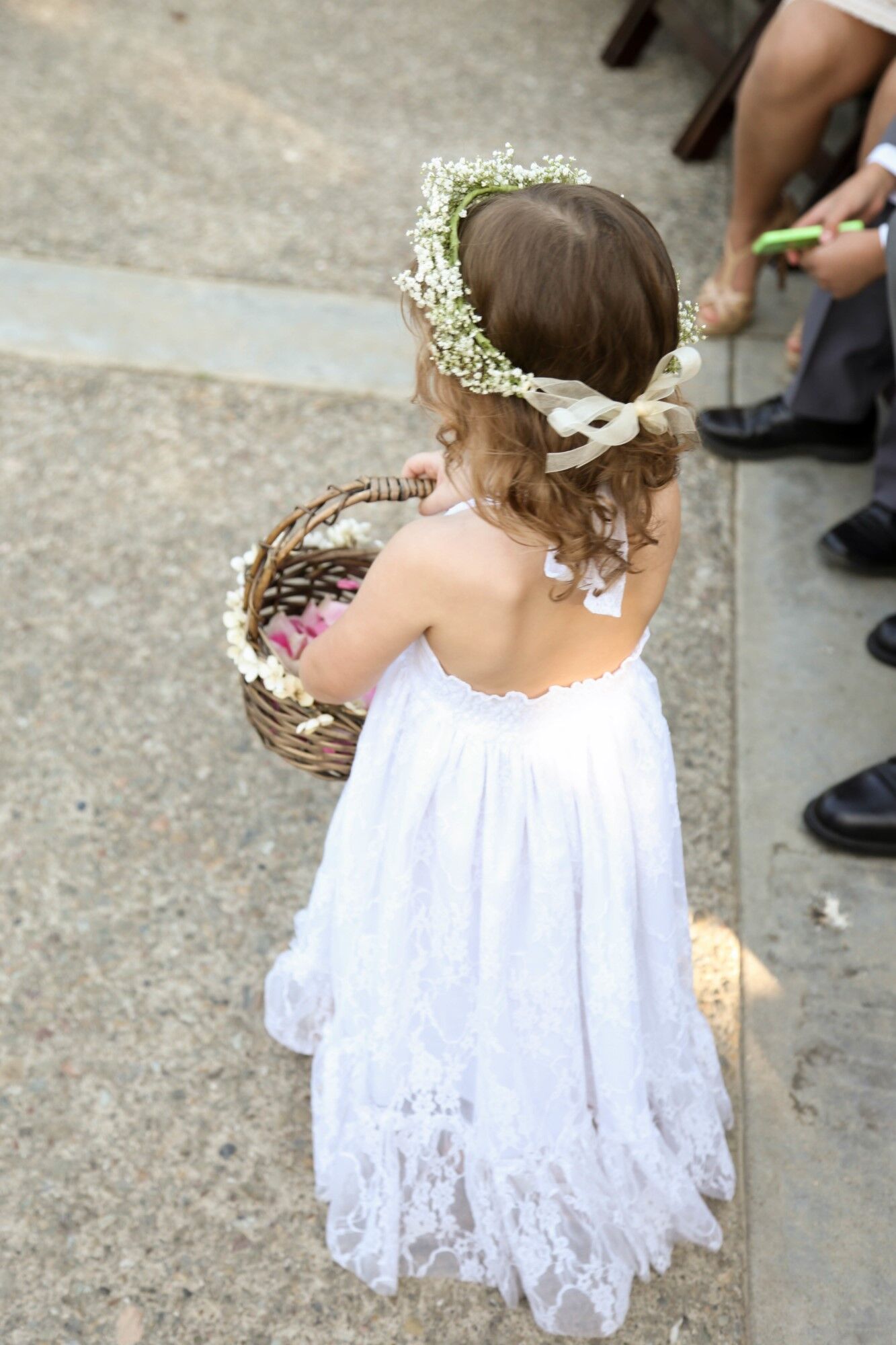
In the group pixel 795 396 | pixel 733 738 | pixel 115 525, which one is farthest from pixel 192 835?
pixel 795 396

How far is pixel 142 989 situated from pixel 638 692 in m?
1.00

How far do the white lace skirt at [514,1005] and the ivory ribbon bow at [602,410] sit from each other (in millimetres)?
350

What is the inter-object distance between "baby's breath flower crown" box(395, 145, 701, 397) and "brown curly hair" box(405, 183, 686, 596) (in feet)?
0.05

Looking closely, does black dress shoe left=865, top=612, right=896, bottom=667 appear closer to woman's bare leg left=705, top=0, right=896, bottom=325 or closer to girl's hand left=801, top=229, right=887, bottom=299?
girl's hand left=801, top=229, right=887, bottom=299

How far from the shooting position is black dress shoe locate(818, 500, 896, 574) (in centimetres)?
264

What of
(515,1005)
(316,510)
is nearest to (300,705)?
(316,510)

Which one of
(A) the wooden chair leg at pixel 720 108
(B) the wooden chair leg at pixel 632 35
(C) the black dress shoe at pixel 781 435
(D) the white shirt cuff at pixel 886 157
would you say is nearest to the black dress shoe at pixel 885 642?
(C) the black dress shoe at pixel 781 435

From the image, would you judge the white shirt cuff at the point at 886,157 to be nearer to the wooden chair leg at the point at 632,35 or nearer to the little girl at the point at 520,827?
the little girl at the point at 520,827

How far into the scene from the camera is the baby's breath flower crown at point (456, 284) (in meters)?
1.13

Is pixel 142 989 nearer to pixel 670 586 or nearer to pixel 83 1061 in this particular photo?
pixel 83 1061

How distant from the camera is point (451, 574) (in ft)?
4.10

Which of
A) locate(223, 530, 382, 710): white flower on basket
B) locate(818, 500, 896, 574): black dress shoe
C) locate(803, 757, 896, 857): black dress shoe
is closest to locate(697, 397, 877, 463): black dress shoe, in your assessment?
locate(818, 500, 896, 574): black dress shoe

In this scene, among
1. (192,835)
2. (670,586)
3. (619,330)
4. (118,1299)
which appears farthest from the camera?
(670,586)

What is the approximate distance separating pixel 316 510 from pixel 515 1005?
71 centimetres
